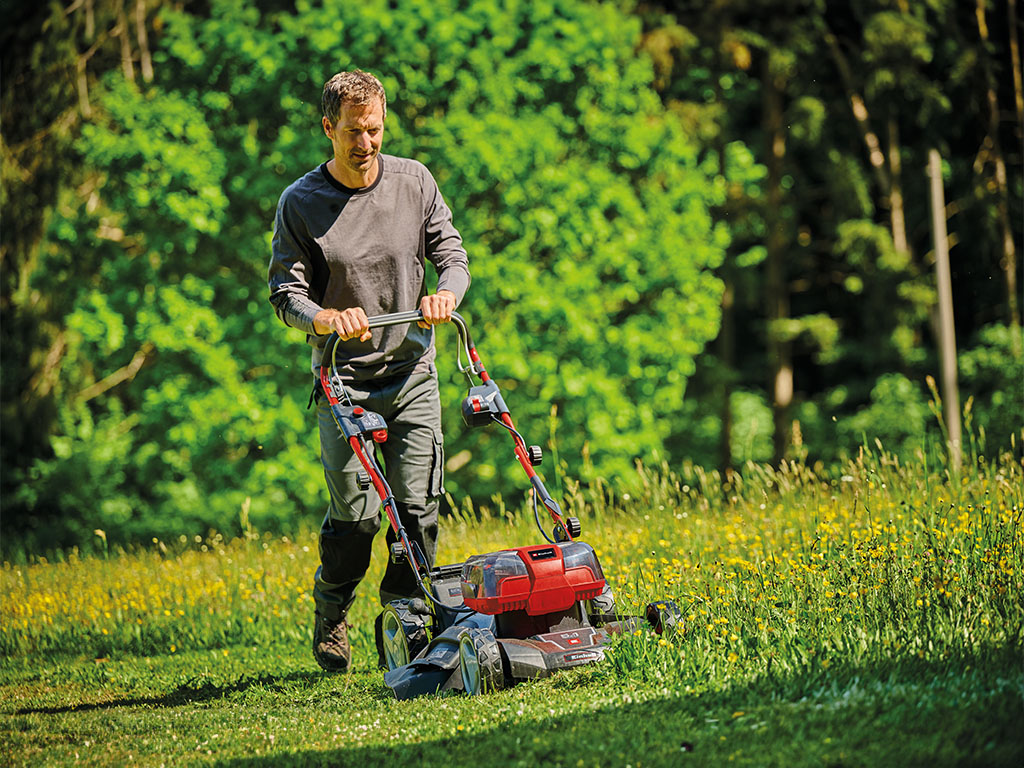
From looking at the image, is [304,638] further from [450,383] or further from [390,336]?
[450,383]

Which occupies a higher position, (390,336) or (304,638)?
(390,336)

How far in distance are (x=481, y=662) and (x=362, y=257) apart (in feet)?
5.68

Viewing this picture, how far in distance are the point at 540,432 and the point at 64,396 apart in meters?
6.80

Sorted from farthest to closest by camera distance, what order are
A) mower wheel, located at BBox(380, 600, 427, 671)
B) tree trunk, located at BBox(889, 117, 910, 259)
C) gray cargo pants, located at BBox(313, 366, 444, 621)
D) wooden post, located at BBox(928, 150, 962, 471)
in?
tree trunk, located at BBox(889, 117, 910, 259), wooden post, located at BBox(928, 150, 962, 471), gray cargo pants, located at BBox(313, 366, 444, 621), mower wheel, located at BBox(380, 600, 427, 671)

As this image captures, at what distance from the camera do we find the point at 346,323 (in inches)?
174

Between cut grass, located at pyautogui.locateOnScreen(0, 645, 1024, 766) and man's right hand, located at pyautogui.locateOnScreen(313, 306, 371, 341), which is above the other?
man's right hand, located at pyautogui.locateOnScreen(313, 306, 371, 341)

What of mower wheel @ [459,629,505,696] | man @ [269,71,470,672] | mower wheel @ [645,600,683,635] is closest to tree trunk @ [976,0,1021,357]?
man @ [269,71,470,672]

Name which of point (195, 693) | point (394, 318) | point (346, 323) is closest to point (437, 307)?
point (394, 318)

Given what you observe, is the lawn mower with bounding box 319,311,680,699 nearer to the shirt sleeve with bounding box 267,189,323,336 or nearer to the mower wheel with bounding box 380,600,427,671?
the mower wheel with bounding box 380,600,427,671

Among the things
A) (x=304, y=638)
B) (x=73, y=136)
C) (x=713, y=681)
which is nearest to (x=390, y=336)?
(x=713, y=681)

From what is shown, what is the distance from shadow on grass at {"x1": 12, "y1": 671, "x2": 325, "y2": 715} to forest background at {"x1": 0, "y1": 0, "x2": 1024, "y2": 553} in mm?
5169

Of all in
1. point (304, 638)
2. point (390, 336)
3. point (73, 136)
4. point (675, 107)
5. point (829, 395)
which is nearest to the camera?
point (390, 336)

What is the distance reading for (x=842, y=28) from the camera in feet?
67.3

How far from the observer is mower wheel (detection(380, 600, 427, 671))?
15.3ft
